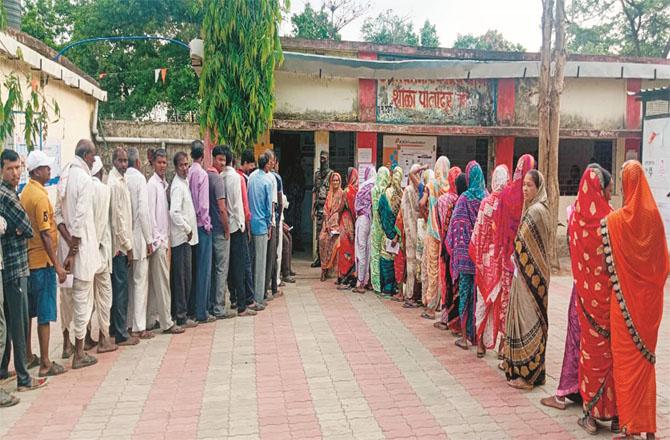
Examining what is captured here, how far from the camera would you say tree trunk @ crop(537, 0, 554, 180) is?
10.7 metres

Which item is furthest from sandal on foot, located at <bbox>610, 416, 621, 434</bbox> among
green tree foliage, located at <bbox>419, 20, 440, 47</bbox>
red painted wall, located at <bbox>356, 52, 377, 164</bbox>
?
green tree foliage, located at <bbox>419, 20, 440, 47</bbox>

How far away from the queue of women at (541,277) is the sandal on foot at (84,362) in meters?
3.68

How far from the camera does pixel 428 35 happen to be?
33875mm

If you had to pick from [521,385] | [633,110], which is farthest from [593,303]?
[633,110]

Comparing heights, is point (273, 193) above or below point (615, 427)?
above

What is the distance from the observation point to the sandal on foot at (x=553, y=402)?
15.0 ft

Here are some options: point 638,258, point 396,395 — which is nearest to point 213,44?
point 396,395

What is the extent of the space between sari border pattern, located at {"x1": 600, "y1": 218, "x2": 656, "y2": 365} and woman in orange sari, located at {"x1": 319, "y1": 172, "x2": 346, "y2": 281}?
582 cm

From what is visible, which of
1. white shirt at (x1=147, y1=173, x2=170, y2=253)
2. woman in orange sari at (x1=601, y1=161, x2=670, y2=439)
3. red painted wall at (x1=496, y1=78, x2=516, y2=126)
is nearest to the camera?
woman in orange sari at (x1=601, y1=161, x2=670, y2=439)

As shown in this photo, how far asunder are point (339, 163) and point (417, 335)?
22.6 ft

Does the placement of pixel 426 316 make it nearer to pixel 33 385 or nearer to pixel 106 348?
pixel 106 348

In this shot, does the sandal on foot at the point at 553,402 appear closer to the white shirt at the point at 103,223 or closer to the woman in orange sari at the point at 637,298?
the woman in orange sari at the point at 637,298

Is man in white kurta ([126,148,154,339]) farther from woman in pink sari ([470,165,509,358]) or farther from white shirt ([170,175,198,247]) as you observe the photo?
woman in pink sari ([470,165,509,358])

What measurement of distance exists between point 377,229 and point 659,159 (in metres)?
5.60
